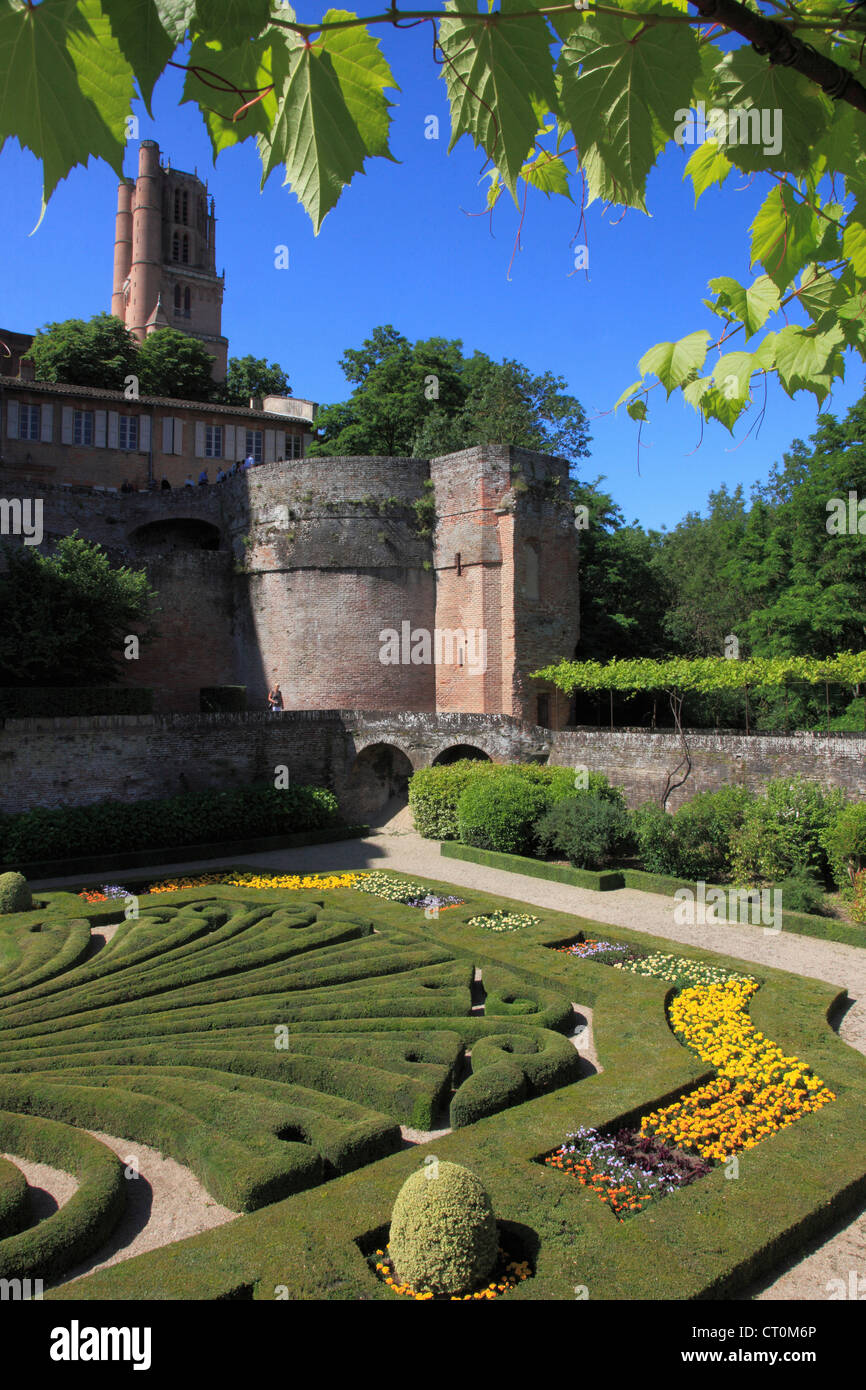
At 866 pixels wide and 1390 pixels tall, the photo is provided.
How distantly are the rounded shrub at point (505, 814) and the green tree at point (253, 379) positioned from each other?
37415 mm

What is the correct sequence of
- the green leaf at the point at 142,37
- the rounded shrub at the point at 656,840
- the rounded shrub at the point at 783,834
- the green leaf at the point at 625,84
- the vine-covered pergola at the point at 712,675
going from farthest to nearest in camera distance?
1. the vine-covered pergola at the point at 712,675
2. the rounded shrub at the point at 656,840
3. the rounded shrub at the point at 783,834
4. the green leaf at the point at 625,84
5. the green leaf at the point at 142,37

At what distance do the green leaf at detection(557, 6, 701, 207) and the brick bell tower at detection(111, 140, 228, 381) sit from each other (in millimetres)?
55445

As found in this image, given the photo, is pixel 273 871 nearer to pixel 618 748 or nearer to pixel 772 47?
pixel 618 748

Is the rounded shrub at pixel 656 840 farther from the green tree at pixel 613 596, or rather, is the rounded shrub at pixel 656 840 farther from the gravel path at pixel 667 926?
the green tree at pixel 613 596

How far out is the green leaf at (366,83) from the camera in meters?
1.64

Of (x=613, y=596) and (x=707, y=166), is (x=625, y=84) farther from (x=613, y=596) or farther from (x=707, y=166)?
(x=613, y=596)

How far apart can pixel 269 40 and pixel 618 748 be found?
19030 mm

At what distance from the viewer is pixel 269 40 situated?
60.9 inches

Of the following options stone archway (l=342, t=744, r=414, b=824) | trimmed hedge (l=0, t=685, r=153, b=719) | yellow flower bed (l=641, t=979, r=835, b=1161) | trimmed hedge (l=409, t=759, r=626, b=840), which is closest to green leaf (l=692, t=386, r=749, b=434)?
yellow flower bed (l=641, t=979, r=835, b=1161)

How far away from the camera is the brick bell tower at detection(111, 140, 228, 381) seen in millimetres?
53281

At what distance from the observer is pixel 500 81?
5.26 ft

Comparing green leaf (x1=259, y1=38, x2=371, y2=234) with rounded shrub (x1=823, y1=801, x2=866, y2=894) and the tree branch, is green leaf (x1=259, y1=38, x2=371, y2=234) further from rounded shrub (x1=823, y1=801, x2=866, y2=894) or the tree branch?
rounded shrub (x1=823, y1=801, x2=866, y2=894)

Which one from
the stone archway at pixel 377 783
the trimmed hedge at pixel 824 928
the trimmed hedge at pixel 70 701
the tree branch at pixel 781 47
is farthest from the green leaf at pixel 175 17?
the stone archway at pixel 377 783

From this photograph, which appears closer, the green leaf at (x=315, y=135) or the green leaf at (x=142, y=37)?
the green leaf at (x=142, y=37)
